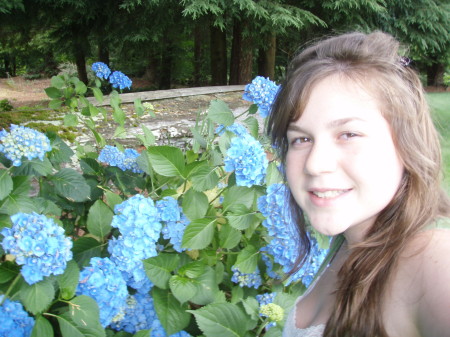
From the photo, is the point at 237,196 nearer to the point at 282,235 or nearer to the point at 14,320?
the point at 282,235

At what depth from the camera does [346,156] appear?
2.92 feet

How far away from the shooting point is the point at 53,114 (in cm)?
348

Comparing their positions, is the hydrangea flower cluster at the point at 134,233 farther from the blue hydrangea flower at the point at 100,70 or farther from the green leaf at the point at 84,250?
the blue hydrangea flower at the point at 100,70

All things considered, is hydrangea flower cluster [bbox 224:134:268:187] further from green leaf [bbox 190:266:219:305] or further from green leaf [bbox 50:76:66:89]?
green leaf [bbox 50:76:66:89]

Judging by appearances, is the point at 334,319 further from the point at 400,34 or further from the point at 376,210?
the point at 400,34

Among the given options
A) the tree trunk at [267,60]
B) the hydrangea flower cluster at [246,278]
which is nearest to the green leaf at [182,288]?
the hydrangea flower cluster at [246,278]

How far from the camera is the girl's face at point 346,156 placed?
881 millimetres

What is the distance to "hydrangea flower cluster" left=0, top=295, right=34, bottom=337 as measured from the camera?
1055mm

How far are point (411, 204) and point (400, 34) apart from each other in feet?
26.2

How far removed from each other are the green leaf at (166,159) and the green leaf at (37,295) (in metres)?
0.52

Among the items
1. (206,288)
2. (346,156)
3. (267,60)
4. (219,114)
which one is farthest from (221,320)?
(267,60)

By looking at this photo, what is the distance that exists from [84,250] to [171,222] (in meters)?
0.31

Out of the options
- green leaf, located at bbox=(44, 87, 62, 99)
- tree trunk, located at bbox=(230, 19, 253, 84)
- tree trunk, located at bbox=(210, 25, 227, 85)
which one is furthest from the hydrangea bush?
tree trunk, located at bbox=(210, 25, 227, 85)

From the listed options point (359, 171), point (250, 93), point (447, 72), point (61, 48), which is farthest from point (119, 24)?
point (447, 72)
